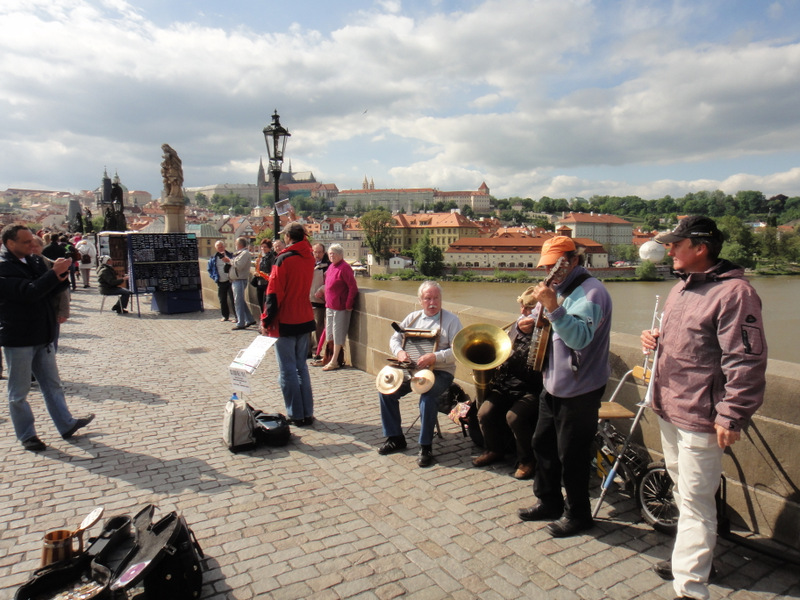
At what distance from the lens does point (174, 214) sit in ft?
52.1

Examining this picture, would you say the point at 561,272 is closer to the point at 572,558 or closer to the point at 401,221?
the point at 572,558

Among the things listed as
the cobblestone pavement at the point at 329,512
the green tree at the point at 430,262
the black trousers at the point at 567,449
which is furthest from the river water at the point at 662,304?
the green tree at the point at 430,262

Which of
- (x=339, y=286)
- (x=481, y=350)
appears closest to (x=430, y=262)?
(x=339, y=286)

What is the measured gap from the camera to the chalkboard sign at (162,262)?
509 inches

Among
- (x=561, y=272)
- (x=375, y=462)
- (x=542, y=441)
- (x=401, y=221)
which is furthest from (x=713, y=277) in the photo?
(x=401, y=221)

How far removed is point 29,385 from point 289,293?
94.7 inches

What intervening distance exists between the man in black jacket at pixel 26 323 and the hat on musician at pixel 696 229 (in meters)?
4.58

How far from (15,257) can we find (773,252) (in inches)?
1852

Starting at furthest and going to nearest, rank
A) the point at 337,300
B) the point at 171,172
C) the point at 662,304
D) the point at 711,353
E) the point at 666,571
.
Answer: the point at 662,304 < the point at 171,172 < the point at 337,300 < the point at 666,571 < the point at 711,353

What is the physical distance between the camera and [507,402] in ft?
15.0

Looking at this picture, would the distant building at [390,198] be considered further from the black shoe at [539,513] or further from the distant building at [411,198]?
the black shoe at [539,513]

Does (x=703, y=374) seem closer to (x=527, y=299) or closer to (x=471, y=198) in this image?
(x=527, y=299)

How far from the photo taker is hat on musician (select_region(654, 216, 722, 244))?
9.30ft

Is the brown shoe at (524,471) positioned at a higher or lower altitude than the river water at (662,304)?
higher
